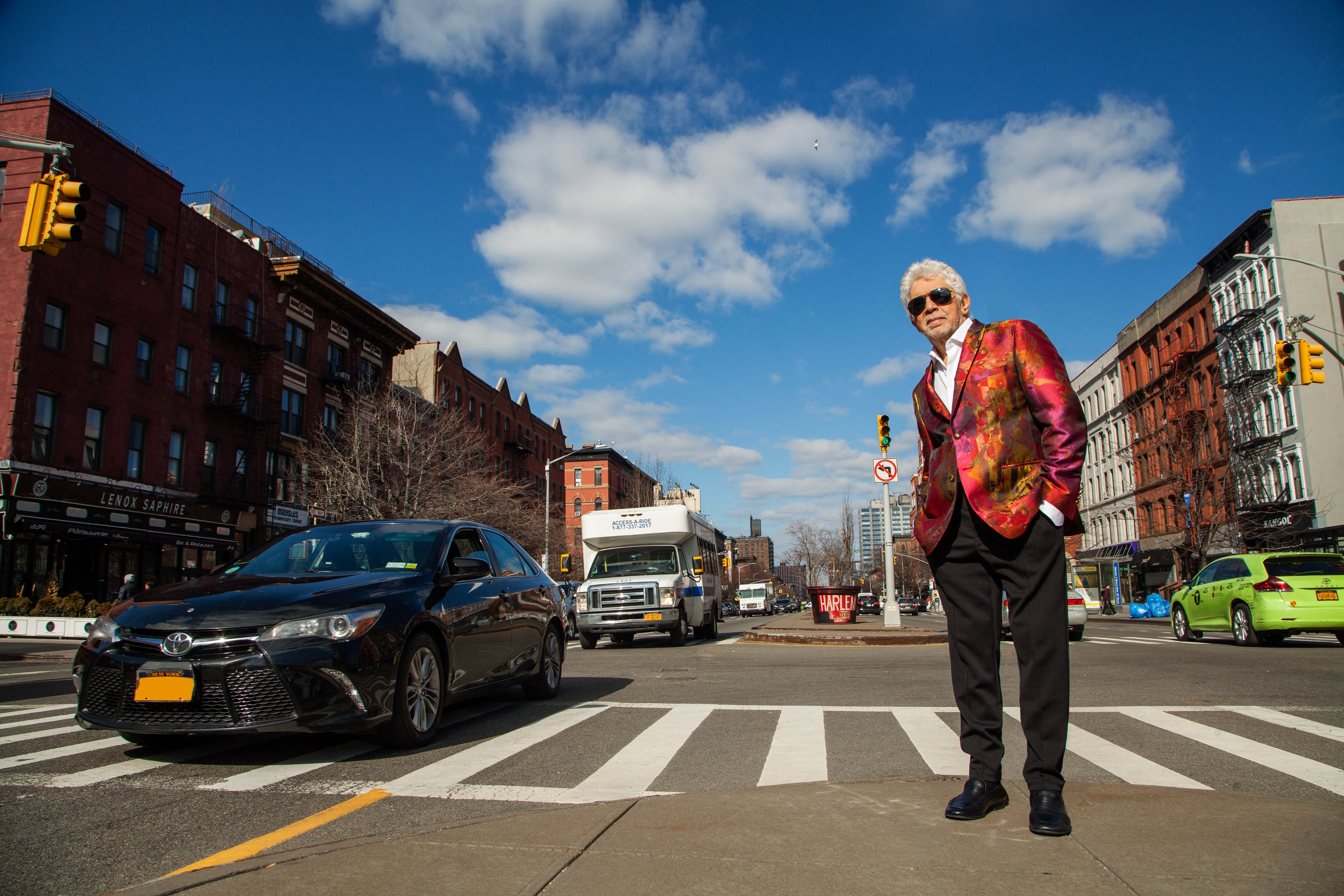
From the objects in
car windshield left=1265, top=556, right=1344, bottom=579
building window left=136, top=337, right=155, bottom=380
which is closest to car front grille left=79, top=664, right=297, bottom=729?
car windshield left=1265, top=556, right=1344, bottom=579

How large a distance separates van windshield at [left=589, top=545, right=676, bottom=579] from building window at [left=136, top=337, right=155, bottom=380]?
17.6 meters

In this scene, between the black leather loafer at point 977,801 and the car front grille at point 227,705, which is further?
the car front grille at point 227,705

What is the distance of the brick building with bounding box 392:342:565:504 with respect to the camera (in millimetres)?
48219

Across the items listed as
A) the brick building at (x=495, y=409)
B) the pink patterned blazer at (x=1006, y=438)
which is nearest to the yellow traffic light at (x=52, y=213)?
the pink patterned blazer at (x=1006, y=438)

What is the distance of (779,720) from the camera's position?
6855 millimetres

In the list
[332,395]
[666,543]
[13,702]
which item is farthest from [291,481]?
[13,702]

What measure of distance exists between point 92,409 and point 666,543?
1807 cm

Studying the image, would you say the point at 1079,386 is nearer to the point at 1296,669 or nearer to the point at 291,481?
the point at 291,481

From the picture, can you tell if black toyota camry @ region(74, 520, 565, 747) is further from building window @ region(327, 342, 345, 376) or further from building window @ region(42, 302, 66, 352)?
building window @ region(327, 342, 345, 376)

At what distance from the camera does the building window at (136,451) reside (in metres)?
26.8

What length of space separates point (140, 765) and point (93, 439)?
24.7m

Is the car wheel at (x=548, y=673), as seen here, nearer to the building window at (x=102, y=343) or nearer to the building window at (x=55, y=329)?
the building window at (x=55, y=329)

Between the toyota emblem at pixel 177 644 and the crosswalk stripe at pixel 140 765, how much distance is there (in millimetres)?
684

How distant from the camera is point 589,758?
5281 mm
